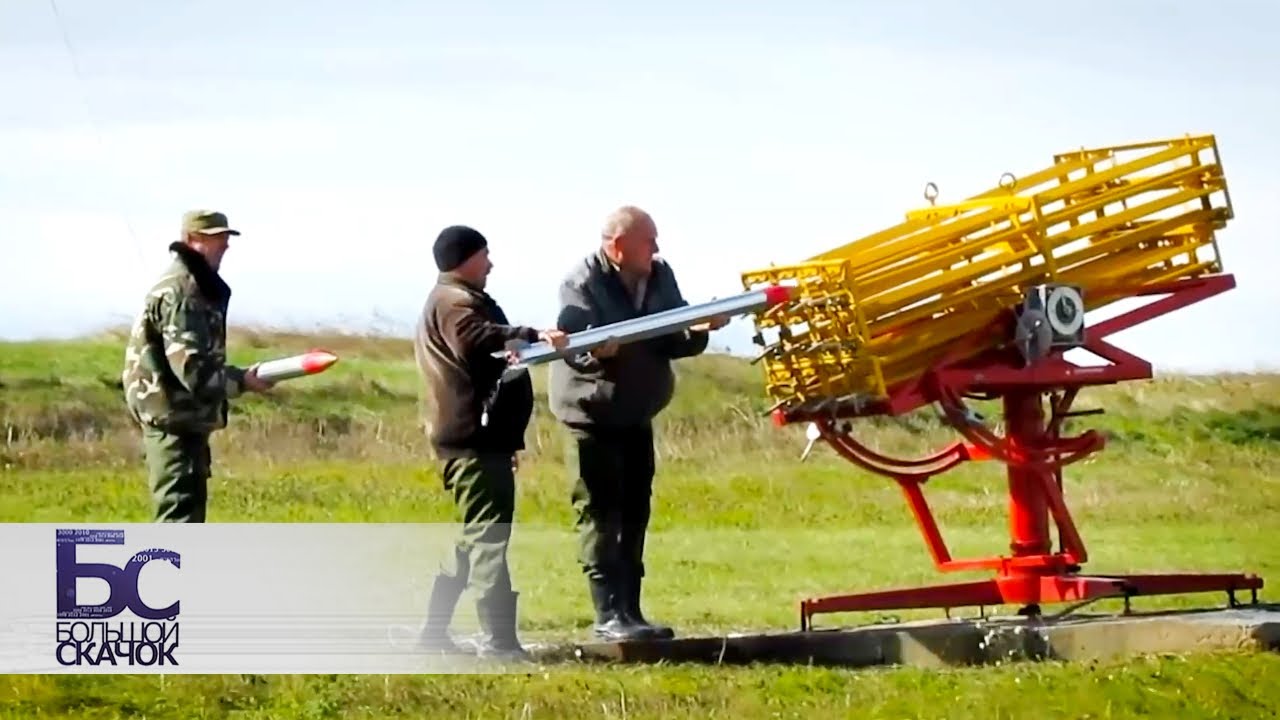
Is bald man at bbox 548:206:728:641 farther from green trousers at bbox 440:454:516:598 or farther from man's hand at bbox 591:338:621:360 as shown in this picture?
green trousers at bbox 440:454:516:598

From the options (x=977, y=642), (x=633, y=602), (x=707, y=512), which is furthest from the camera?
(x=707, y=512)

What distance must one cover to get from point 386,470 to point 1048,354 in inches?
277

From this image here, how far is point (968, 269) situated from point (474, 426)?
268 cm

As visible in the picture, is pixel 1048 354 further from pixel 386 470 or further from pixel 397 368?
pixel 397 368

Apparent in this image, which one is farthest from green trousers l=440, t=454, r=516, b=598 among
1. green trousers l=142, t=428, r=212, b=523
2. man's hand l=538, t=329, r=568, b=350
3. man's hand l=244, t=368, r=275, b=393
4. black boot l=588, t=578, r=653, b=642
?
green trousers l=142, t=428, r=212, b=523

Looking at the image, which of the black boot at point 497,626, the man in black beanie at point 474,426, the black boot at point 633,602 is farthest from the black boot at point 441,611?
the black boot at point 633,602

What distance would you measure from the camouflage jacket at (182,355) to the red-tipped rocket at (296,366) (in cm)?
11

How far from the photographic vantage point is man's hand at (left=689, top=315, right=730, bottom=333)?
434 inches

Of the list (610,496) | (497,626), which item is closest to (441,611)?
(497,626)

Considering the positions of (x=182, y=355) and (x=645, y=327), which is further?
(x=645, y=327)

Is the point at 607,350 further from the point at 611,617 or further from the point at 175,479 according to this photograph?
the point at 175,479

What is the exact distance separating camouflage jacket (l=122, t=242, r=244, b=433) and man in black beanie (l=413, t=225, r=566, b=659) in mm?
880

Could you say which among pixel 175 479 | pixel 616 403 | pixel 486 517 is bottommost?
pixel 486 517

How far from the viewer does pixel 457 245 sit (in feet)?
35.4
